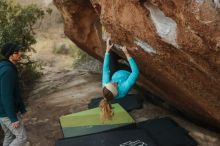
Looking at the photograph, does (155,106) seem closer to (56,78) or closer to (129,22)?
(129,22)

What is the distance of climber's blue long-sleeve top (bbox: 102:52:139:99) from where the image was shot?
7.06m

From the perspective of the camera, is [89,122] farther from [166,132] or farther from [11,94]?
[11,94]

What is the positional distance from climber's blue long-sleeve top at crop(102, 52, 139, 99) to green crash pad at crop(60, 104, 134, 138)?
0.91 metres

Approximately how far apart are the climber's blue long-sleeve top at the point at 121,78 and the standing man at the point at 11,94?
5.01ft

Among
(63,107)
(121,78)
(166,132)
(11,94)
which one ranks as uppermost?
(11,94)

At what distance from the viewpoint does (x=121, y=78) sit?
7426 mm

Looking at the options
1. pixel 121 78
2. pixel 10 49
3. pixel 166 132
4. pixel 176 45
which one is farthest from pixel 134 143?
pixel 10 49

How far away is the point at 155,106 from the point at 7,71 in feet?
13.4

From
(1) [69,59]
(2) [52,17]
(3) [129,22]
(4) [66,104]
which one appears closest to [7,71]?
(3) [129,22]

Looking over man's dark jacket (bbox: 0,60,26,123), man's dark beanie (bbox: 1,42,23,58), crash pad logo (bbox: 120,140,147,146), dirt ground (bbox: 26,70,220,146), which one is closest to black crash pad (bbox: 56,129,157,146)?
crash pad logo (bbox: 120,140,147,146)

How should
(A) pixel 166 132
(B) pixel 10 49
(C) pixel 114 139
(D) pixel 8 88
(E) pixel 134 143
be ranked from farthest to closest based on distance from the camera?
1. (A) pixel 166 132
2. (C) pixel 114 139
3. (E) pixel 134 143
4. (B) pixel 10 49
5. (D) pixel 8 88

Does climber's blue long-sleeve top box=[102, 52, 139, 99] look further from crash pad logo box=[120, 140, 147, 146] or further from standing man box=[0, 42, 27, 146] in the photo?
standing man box=[0, 42, 27, 146]

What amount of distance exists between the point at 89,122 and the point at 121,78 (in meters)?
1.23

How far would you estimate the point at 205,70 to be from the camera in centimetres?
613
